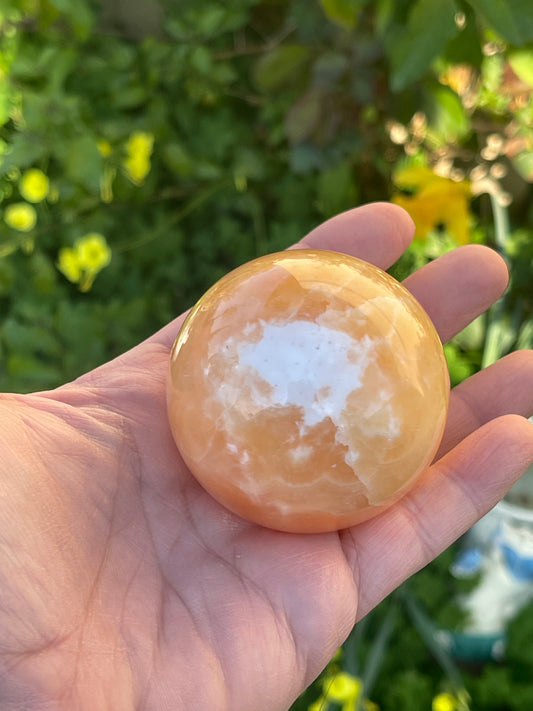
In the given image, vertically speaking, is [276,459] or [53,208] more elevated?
[53,208]

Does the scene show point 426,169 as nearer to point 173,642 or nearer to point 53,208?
point 53,208

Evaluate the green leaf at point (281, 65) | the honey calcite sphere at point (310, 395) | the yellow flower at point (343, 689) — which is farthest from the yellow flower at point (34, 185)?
the yellow flower at point (343, 689)

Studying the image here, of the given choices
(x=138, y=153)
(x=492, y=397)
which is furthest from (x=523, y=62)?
(x=138, y=153)

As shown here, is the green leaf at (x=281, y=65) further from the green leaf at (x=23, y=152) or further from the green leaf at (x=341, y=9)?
the green leaf at (x=23, y=152)

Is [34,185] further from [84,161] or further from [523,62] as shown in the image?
[523,62]

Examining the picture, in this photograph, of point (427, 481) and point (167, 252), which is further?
point (167, 252)

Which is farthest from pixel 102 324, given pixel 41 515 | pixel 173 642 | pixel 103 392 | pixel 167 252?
pixel 173 642
